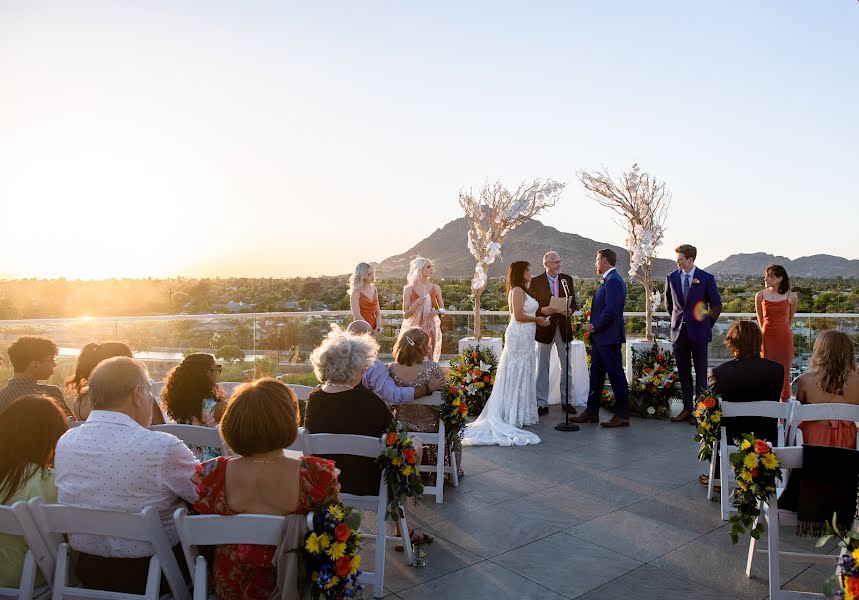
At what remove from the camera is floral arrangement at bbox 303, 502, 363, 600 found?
202 centimetres

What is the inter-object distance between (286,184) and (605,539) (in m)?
9.56

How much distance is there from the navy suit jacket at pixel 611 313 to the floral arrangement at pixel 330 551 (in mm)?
5166

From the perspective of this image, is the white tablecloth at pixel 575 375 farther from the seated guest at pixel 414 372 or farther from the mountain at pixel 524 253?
the mountain at pixel 524 253

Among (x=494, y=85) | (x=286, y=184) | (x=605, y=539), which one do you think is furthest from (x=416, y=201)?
(x=605, y=539)

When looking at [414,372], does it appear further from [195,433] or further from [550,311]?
[550,311]

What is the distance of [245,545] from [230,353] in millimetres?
5258

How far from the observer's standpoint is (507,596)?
3.07 meters

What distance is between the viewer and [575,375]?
796 centimetres

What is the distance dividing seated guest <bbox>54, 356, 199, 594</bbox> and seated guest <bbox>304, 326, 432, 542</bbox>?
3.48ft

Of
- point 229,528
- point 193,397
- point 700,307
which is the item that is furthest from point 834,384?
point 193,397

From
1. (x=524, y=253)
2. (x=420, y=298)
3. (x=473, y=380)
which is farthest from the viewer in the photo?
(x=524, y=253)

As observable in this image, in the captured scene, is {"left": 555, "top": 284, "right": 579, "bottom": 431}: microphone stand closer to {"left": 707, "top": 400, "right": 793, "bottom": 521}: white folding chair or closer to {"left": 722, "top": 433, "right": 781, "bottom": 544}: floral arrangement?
{"left": 707, "top": 400, "right": 793, "bottom": 521}: white folding chair

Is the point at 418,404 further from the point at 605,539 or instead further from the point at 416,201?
the point at 416,201

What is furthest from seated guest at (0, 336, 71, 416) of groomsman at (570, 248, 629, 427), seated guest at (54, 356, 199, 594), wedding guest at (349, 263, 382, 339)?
groomsman at (570, 248, 629, 427)
